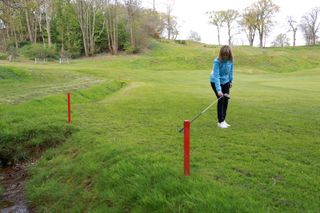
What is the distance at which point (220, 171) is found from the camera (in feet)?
18.2

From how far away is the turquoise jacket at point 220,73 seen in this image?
8445 millimetres

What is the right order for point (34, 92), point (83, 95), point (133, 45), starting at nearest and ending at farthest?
point (34, 92) → point (83, 95) → point (133, 45)

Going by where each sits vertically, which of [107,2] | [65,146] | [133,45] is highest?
[107,2]

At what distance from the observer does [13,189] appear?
7.08m

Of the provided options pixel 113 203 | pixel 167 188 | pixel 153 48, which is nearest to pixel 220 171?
pixel 167 188

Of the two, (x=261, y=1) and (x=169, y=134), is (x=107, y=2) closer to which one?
(x=261, y=1)

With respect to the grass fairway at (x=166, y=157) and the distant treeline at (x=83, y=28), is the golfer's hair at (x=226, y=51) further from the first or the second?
the distant treeline at (x=83, y=28)

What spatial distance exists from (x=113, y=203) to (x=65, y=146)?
4.03 meters

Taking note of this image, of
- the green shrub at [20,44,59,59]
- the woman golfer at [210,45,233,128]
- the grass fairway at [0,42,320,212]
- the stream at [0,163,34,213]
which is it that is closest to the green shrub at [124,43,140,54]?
the green shrub at [20,44,59,59]

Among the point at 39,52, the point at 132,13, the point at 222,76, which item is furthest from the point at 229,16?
the point at 222,76

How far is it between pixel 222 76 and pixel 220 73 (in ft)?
0.34

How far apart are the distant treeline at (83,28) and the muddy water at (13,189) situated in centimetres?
5345

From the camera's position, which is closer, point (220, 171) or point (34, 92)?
point (220, 171)

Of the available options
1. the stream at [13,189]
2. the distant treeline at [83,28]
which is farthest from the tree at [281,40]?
the stream at [13,189]
